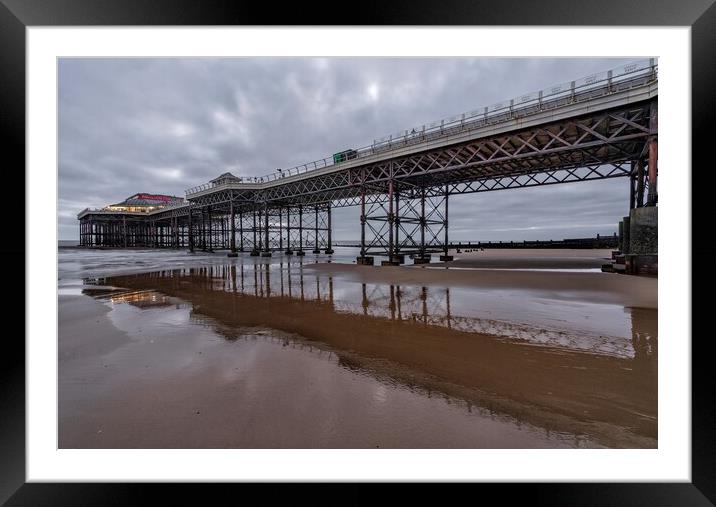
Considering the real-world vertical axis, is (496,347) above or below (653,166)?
below

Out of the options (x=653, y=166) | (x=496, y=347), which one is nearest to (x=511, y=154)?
(x=653, y=166)

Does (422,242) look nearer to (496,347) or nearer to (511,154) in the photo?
(511,154)

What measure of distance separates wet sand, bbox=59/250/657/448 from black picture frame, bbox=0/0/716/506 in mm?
531

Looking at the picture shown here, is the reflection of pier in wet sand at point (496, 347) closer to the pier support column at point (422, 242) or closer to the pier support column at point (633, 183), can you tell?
the pier support column at point (422, 242)

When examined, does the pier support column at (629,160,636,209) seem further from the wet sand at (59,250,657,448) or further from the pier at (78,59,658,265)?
the wet sand at (59,250,657,448)

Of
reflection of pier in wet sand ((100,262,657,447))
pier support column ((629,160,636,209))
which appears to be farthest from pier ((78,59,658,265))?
reflection of pier in wet sand ((100,262,657,447))

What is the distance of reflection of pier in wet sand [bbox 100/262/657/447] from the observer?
2.69 meters

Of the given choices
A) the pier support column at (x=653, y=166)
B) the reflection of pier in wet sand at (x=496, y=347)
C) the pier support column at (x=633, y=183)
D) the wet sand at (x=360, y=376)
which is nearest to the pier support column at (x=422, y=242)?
the pier support column at (x=633, y=183)
